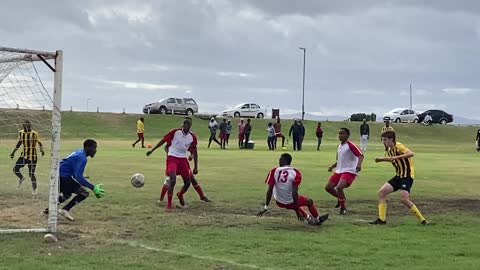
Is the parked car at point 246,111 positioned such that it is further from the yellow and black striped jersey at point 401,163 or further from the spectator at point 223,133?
the yellow and black striped jersey at point 401,163

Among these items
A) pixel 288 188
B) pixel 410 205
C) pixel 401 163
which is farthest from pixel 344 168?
pixel 288 188

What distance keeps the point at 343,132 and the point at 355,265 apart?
5348 millimetres

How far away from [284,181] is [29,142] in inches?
290

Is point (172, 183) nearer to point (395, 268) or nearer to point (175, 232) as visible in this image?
point (175, 232)

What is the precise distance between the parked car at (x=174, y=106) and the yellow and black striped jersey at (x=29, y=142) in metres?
50.1

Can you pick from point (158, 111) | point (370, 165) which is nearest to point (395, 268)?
point (370, 165)

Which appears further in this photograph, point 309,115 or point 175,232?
point 309,115

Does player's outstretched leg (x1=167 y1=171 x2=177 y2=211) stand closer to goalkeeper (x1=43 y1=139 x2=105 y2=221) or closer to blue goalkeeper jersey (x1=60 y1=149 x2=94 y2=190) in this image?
goalkeeper (x1=43 y1=139 x2=105 y2=221)

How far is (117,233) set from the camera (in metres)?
10.6

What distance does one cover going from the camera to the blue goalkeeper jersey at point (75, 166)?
37.0 feet

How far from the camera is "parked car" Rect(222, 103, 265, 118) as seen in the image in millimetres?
70000

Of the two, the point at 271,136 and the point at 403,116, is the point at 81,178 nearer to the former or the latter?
the point at 271,136

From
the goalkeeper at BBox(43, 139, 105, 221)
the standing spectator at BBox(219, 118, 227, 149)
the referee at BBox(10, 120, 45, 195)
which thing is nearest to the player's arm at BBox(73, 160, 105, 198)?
the goalkeeper at BBox(43, 139, 105, 221)

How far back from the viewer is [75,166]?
1164cm
